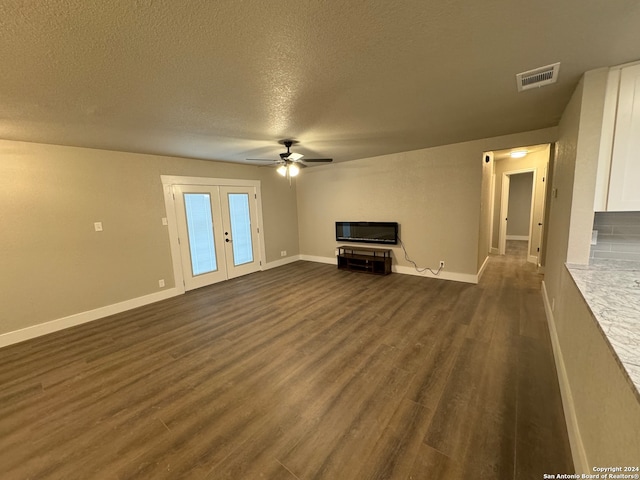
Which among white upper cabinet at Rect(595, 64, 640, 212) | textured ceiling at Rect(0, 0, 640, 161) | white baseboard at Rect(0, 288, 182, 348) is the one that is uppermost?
textured ceiling at Rect(0, 0, 640, 161)

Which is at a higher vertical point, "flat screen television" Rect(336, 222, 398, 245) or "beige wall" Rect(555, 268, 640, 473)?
"flat screen television" Rect(336, 222, 398, 245)

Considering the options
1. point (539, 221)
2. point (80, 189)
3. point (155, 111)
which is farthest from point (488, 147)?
point (80, 189)

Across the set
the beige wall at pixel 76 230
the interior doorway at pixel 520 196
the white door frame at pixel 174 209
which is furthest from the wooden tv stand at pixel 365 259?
the beige wall at pixel 76 230

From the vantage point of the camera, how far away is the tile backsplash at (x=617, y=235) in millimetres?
2123

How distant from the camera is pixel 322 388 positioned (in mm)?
2125

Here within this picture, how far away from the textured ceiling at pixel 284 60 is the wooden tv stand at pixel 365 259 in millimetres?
2956

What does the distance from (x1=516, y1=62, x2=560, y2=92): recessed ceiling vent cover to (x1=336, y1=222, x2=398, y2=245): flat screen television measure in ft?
10.7

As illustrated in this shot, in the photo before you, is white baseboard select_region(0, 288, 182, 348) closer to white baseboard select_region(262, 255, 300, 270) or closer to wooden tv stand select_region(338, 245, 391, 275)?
white baseboard select_region(262, 255, 300, 270)

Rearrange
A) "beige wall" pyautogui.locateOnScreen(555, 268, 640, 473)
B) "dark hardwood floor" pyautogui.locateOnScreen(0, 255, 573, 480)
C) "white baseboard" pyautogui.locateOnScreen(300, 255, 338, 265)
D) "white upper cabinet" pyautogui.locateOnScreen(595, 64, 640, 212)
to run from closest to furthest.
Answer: "beige wall" pyautogui.locateOnScreen(555, 268, 640, 473) → "dark hardwood floor" pyautogui.locateOnScreen(0, 255, 573, 480) → "white upper cabinet" pyautogui.locateOnScreen(595, 64, 640, 212) → "white baseboard" pyautogui.locateOnScreen(300, 255, 338, 265)

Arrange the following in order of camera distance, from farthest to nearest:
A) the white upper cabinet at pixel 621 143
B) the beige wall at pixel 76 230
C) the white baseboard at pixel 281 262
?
the white baseboard at pixel 281 262
the beige wall at pixel 76 230
the white upper cabinet at pixel 621 143

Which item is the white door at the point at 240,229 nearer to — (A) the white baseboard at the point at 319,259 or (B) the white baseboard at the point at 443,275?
(A) the white baseboard at the point at 319,259

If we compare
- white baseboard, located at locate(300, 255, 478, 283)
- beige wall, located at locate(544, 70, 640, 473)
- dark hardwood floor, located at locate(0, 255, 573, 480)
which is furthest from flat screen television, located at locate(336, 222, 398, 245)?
beige wall, located at locate(544, 70, 640, 473)

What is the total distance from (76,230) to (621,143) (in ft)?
19.7

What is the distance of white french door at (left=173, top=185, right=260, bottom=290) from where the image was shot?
4.71 metres
